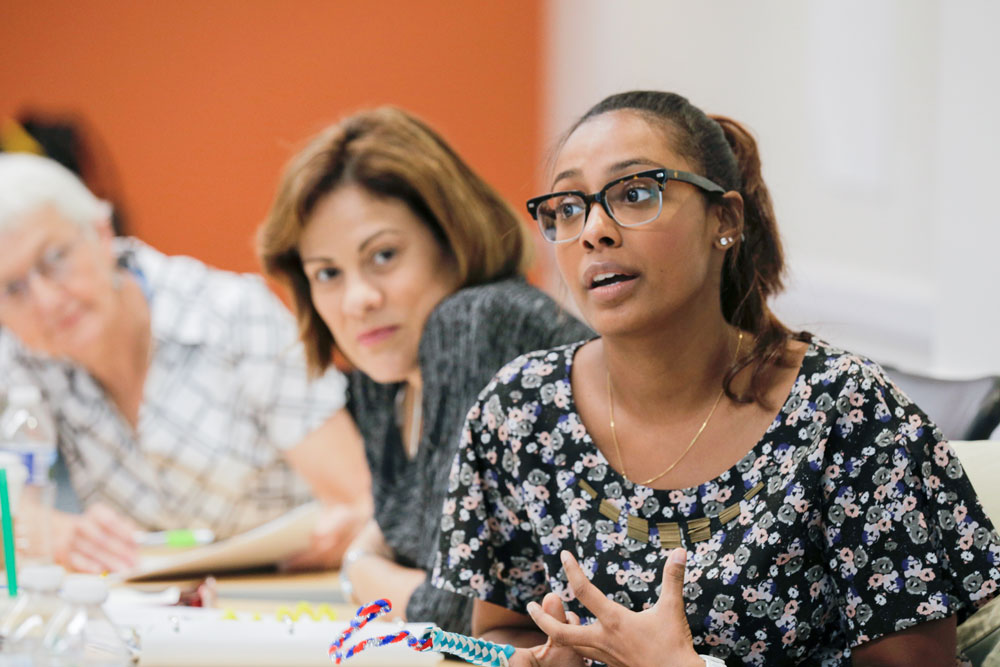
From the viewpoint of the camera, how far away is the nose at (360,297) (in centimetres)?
196

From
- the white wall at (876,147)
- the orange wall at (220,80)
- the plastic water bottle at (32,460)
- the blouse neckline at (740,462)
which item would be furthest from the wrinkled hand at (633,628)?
the orange wall at (220,80)

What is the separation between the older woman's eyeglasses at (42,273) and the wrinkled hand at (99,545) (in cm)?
60

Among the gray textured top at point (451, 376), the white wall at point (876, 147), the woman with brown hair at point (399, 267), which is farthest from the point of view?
the white wall at point (876, 147)

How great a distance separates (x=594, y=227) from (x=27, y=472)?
1141mm

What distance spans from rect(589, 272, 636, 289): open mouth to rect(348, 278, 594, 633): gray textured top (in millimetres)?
414

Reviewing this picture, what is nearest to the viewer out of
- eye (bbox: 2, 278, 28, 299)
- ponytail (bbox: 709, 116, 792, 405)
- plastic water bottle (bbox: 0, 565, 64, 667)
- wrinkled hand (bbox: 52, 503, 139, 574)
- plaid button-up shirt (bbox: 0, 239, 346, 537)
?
plastic water bottle (bbox: 0, 565, 64, 667)

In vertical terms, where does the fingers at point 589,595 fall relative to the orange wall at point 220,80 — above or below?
below

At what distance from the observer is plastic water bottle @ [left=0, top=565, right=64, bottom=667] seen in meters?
1.29

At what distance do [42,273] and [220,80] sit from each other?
7.02ft

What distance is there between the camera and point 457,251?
199 cm

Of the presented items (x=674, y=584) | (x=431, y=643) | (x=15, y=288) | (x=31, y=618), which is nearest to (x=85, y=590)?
(x=31, y=618)

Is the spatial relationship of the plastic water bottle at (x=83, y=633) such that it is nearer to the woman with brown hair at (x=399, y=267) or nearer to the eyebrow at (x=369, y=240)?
the woman with brown hair at (x=399, y=267)

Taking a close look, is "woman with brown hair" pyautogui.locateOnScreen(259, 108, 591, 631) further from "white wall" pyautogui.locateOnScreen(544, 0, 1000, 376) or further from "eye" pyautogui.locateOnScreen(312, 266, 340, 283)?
"white wall" pyautogui.locateOnScreen(544, 0, 1000, 376)

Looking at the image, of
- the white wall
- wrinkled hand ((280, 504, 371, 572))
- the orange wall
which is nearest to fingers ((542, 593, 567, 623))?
wrinkled hand ((280, 504, 371, 572))
